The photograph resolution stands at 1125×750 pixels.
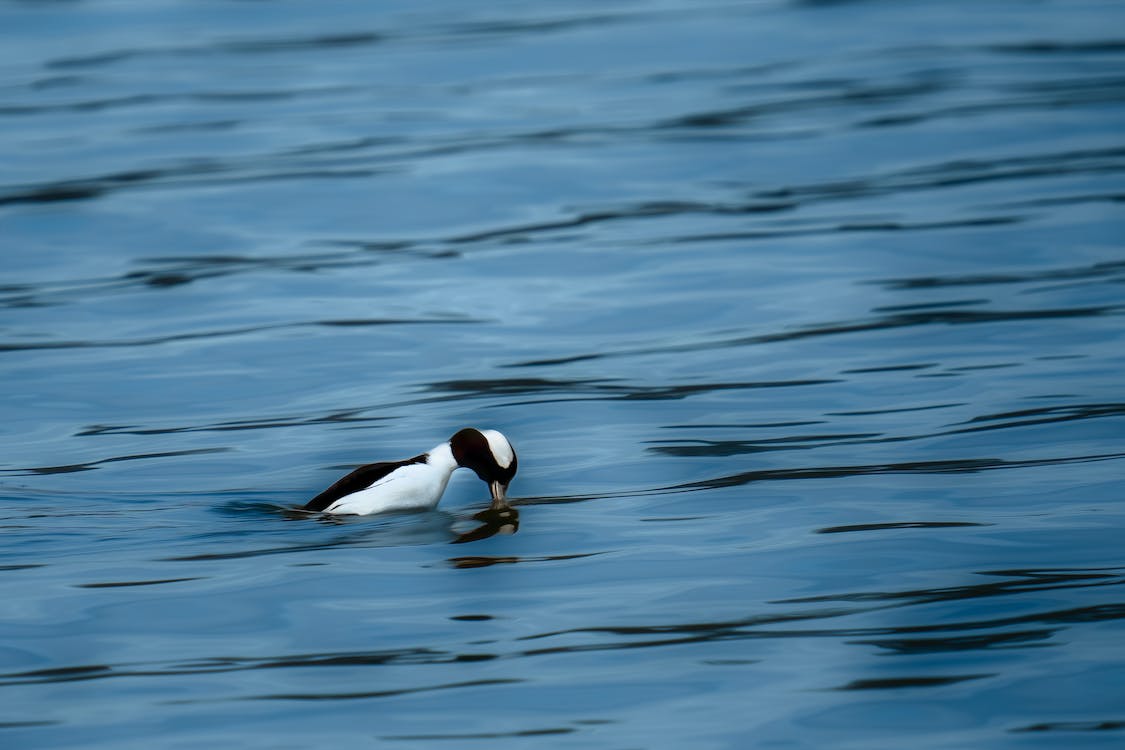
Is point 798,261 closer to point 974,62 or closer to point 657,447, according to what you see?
point 657,447

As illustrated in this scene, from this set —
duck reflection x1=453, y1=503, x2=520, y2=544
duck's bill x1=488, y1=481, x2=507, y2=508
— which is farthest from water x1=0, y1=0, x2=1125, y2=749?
duck's bill x1=488, y1=481, x2=507, y2=508

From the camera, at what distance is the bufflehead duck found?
30.1ft

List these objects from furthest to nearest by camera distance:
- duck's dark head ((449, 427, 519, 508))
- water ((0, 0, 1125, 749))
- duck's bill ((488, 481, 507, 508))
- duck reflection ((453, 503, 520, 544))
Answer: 1. duck's bill ((488, 481, 507, 508))
2. duck's dark head ((449, 427, 519, 508))
3. duck reflection ((453, 503, 520, 544))
4. water ((0, 0, 1125, 749))

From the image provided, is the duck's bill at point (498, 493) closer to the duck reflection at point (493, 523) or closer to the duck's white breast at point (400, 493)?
the duck reflection at point (493, 523)

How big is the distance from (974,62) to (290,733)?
17867 mm

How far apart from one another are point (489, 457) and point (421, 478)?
378mm

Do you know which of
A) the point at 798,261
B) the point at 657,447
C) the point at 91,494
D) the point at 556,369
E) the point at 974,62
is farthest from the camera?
the point at 974,62

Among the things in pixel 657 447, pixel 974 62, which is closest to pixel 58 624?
pixel 657 447

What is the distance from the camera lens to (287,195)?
18000 mm

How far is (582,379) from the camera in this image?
1227 cm

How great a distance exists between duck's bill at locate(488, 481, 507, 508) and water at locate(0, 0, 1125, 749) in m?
0.29

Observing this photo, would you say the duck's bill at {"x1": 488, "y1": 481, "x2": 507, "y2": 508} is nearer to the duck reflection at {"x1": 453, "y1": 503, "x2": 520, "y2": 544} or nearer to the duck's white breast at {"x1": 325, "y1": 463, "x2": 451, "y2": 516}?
the duck reflection at {"x1": 453, "y1": 503, "x2": 520, "y2": 544}

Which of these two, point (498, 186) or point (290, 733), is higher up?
point (498, 186)

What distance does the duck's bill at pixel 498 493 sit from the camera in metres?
9.48
